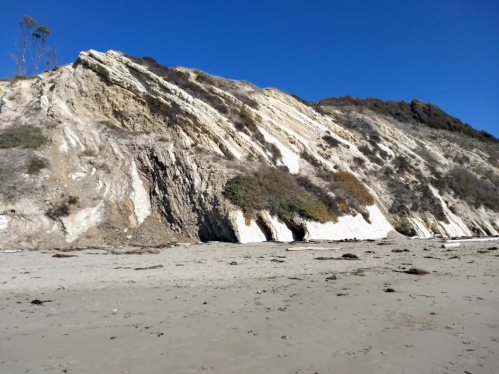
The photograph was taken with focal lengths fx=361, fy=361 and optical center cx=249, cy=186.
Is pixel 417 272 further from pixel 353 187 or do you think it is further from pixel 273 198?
pixel 353 187

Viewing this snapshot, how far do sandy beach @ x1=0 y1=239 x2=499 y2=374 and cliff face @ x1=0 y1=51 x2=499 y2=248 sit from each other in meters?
6.73

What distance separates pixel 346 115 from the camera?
40.5 metres

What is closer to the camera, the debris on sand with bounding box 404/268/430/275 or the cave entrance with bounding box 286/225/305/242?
the debris on sand with bounding box 404/268/430/275

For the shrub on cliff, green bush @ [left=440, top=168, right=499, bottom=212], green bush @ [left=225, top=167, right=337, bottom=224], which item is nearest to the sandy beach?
green bush @ [left=225, top=167, right=337, bottom=224]

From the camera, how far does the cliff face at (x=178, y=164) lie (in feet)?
54.9

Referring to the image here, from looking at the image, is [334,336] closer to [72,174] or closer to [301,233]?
[301,233]

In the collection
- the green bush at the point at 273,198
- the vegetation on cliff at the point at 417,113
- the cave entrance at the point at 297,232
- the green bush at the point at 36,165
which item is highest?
the vegetation on cliff at the point at 417,113

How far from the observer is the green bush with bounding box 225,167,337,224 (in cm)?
1834

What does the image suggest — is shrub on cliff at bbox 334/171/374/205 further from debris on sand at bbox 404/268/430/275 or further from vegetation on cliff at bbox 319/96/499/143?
vegetation on cliff at bbox 319/96/499/143

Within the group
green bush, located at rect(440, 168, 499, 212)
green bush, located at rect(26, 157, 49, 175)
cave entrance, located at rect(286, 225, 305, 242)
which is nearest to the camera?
green bush, located at rect(26, 157, 49, 175)

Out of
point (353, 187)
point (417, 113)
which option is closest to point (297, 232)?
point (353, 187)

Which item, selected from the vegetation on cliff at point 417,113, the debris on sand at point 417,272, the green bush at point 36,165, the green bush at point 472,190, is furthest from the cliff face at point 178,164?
the vegetation on cliff at point 417,113

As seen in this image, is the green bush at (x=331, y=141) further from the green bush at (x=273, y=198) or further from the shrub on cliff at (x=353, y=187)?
the green bush at (x=273, y=198)

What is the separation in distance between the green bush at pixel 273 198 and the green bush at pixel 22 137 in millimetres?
10198
